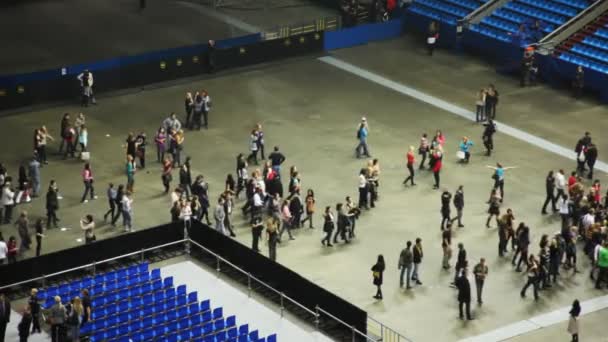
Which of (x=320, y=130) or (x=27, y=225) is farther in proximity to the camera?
(x=320, y=130)

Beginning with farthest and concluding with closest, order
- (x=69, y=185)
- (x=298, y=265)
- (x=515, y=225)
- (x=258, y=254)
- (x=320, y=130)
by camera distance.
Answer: (x=320, y=130) → (x=69, y=185) → (x=515, y=225) → (x=298, y=265) → (x=258, y=254)

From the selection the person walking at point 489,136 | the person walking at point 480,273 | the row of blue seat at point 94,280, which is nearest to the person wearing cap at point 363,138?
the person walking at point 489,136

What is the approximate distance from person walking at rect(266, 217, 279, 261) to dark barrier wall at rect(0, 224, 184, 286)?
2749 millimetres

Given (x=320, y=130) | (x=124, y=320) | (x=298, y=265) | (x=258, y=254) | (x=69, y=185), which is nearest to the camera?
(x=124, y=320)

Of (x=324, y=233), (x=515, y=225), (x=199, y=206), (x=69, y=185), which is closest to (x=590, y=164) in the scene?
(x=515, y=225)

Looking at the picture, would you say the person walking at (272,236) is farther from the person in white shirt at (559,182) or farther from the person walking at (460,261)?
the person in white shirt at (559,182)

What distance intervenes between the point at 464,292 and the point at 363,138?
1187 centimetres

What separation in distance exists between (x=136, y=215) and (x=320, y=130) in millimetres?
10037

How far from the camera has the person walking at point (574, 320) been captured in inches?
1336

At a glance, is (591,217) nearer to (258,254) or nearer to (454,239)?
(454,239)

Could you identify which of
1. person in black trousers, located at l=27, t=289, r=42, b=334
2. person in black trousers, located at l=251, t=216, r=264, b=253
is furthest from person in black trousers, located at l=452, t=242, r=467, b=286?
person in black trousers, located at l=27, t=289, r=42, b=334

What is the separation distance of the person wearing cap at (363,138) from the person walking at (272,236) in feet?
27.7

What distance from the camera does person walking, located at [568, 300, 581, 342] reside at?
33938 millimetres

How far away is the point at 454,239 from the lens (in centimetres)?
4053
